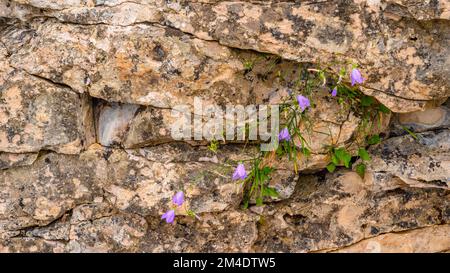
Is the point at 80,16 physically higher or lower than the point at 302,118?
higher

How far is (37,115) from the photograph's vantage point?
373cm

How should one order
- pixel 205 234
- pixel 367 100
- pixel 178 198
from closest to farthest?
pixel 178 198 → pixel 367 100 → pixel 205 234

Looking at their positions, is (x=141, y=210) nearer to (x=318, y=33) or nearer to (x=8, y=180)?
Result: (x=8, y=180)

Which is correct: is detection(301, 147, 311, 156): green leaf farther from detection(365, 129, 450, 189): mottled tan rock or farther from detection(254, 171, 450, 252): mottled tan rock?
detection(365, 129, 450, 189): mottled tan rock

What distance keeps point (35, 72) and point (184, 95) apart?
925mm

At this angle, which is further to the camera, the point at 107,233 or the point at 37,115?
the point at 107,233

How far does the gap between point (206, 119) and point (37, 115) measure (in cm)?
105

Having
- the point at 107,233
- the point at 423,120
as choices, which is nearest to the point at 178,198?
the point at 107,233

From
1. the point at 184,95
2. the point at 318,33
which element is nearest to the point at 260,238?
the point at 184,95

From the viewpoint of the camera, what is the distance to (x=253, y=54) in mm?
3631

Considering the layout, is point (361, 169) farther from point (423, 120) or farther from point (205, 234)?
point (205, 234)

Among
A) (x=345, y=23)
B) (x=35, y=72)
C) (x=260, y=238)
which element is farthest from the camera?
(x=260, y=238)

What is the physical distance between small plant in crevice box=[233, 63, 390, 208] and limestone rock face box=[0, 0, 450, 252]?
0.02 m

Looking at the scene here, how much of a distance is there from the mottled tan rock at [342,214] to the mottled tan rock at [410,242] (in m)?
0.04
